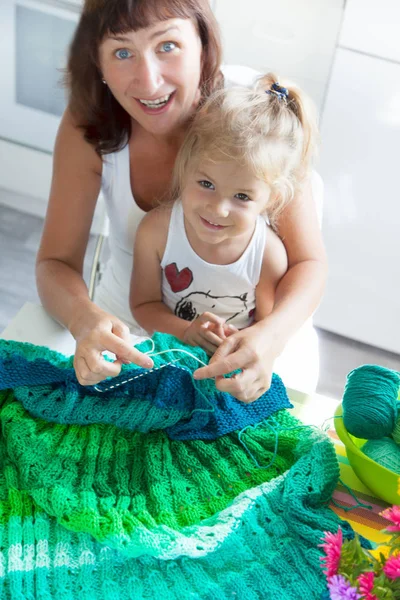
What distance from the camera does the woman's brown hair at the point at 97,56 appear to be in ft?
3.64

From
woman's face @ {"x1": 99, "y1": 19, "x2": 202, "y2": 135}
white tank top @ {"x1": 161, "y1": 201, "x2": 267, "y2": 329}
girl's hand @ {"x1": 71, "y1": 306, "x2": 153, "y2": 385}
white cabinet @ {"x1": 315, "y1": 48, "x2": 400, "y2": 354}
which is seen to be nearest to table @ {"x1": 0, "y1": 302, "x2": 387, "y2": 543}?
girl's hand @ {"x1": 71, "y1": 306, "x2": 153, "y2": 385}

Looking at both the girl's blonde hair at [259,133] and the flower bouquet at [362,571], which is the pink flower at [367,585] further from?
the girl's blonde hair at [259,133]

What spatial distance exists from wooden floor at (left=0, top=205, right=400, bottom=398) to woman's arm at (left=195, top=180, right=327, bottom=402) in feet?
3.07

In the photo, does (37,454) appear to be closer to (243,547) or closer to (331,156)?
(243,547)

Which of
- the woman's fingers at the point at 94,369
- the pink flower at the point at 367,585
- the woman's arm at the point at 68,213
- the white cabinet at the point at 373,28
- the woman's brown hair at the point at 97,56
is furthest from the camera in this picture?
the white cabinet at the point at 373,28

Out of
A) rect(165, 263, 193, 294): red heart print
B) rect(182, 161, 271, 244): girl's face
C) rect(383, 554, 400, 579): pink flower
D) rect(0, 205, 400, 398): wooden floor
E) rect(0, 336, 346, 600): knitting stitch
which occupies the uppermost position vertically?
rect(182, 161, 271, 244): girl's face

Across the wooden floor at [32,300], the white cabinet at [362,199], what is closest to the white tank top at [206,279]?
the white cabinet at [362,199]

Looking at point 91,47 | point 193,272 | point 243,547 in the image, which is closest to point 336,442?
point 243,547

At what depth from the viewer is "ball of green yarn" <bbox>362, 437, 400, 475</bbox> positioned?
3.09 feet

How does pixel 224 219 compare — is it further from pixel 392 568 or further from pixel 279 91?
pixel 392 568

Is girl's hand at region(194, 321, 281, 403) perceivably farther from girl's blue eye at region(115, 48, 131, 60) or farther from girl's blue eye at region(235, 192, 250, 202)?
girl's blue eye at region(115, 48, 131, 60)

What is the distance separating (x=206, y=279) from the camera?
1.31m

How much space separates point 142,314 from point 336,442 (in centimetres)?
43

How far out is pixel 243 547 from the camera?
0.88 m
